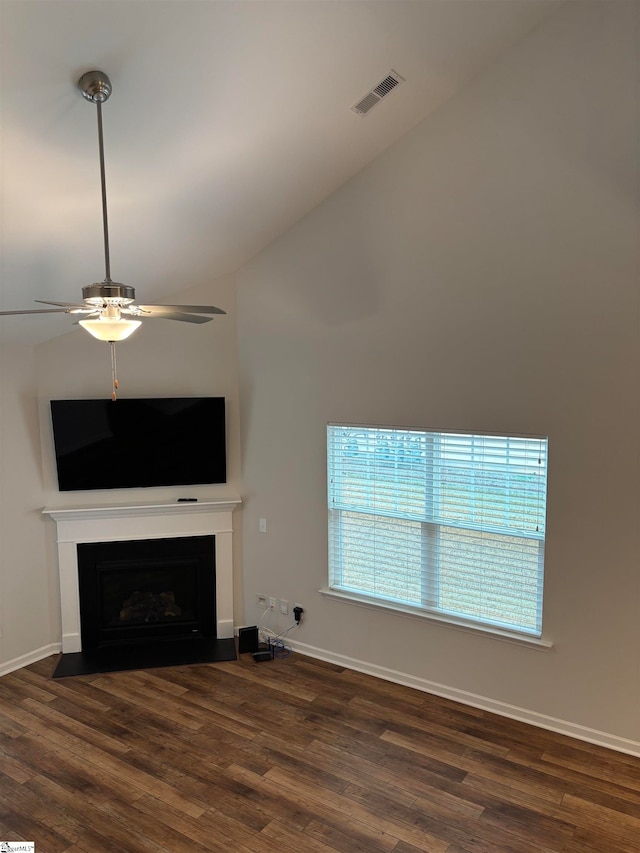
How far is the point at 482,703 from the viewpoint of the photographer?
12.9 feet

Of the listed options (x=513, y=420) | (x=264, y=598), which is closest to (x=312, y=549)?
(x=264, y=598)

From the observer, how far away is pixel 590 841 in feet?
9.43

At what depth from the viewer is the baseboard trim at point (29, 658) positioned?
14.8ft

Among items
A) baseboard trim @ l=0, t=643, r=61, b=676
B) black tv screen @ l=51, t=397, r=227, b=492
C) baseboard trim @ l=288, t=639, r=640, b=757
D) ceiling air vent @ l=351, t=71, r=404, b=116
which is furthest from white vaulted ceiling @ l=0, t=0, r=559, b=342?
baseboard trim @ l=288, t=639, r=640, b=757

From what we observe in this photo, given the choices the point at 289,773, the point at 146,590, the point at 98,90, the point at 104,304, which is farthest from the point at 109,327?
the point at 146,590

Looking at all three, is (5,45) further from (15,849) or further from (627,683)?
(627,683)

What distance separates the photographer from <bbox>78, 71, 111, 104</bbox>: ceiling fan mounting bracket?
8.03 ft

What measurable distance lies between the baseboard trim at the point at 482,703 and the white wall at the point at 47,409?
151 centimetres

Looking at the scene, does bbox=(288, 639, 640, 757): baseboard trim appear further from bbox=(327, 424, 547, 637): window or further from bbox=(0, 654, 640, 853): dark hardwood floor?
bbox=(327, 424, 547, 637): window

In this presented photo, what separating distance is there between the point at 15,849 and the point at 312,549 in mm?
2463

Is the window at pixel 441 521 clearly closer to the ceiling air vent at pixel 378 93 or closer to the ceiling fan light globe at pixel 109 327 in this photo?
the ceiling air vent at pixel 378 93

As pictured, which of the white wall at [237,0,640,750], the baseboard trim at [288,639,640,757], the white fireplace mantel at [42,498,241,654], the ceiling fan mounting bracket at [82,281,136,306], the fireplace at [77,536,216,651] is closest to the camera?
the ceiling fan mounting bracket at [82,281,136,306]

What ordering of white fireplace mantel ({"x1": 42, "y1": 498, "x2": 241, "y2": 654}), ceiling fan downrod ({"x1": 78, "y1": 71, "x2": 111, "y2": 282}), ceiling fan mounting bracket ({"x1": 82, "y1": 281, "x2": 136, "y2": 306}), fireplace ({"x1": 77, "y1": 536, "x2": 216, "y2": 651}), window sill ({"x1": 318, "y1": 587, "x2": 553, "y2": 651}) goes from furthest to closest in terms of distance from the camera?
fireplace ({"x1": 77, "y1": 536, "x2": 216, "y2": 651}) → white fireplace mantel ({"x1": 42, "y1": 498, "x2": 241, "y2": 654}) → window sill ({"x1": 318, "y1": 587, "x2": 553, "y2": 651}) → ceiling fan downrod ({"x1": 78, "y1": 71, "x2": 111, "y2": 282}) → ceiling fan mounting bracket ({"x1": 82, "y1": 281, "x2": 136, "y2": 306})

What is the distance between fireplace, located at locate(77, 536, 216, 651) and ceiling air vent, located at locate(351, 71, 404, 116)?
3.29 m
